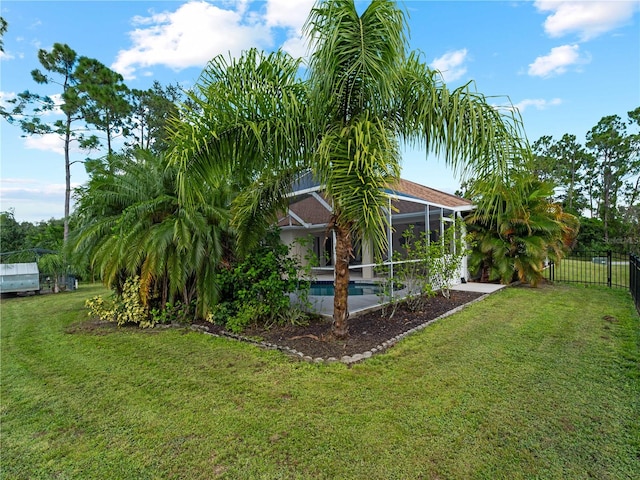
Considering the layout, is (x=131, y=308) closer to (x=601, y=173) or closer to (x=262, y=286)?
(x=262, y=286)

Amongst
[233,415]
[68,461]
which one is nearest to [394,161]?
[233,415]

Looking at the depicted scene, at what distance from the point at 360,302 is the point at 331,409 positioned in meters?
4.97

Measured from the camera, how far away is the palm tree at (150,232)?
22.0 ft

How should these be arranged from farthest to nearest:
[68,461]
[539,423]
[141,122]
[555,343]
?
[141,122] < [555,343] < [539,423] < [68,461]

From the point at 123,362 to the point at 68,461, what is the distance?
2547 mm

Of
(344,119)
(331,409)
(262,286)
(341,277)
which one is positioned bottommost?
(331,409)

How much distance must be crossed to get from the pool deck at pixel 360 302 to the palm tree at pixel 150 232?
98.8 inches

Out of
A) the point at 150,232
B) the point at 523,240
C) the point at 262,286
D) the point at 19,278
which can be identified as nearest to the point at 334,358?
the point at 262,286

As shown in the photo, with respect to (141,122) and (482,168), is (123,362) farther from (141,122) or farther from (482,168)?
(141,122)

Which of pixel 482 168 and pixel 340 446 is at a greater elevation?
pixel 482 168

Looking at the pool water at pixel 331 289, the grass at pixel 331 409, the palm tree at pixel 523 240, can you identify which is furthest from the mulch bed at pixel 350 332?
the palm tree at pixel 523 240

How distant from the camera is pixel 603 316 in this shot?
7.20 meters

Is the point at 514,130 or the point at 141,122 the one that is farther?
the point at 141,122

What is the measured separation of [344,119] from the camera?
16.4ft
